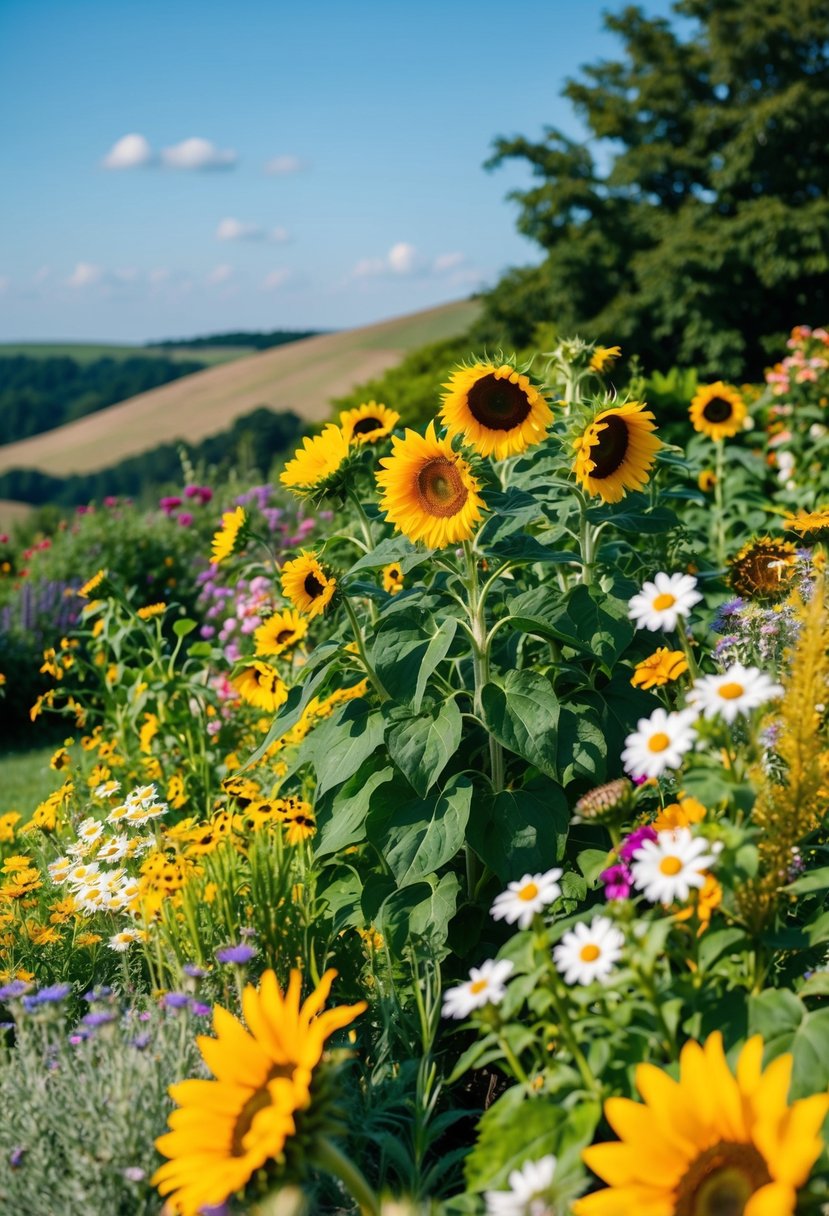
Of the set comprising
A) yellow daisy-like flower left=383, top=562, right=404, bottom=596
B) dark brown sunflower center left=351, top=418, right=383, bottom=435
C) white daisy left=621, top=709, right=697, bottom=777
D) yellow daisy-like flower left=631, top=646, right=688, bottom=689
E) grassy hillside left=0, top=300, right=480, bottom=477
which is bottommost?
yellow daisy-like flower left=631, top=646, right=688, bottom=689

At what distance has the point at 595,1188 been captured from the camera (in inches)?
78.8

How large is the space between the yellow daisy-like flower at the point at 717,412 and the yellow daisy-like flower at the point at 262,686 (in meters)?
2.42

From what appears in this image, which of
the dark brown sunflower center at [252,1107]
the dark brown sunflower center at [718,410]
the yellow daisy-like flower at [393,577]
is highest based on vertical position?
the dark brown sunflower center at [718,410]

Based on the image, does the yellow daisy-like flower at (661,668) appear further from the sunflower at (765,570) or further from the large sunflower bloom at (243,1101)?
the large sunflower bloom at (243,1101)

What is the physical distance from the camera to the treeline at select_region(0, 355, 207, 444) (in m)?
50.9

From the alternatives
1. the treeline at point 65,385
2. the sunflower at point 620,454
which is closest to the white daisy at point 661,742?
the sunflower at point 620,454

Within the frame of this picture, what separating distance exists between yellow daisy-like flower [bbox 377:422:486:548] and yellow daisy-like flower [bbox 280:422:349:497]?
13cm

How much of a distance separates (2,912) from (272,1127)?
179 cm

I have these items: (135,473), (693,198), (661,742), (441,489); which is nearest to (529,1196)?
(661,742)

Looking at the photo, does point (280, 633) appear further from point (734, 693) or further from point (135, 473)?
point (135, 473)

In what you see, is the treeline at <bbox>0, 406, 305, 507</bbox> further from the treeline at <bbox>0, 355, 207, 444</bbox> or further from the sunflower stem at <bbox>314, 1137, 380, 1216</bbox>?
the sunflower stem at <bbox>314, 1137, 380, 1216</bbox>

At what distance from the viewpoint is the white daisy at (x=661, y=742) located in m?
1.58

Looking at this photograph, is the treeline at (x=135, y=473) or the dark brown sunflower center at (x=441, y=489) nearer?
the dark brown sunflower center at (x=441, y=489)

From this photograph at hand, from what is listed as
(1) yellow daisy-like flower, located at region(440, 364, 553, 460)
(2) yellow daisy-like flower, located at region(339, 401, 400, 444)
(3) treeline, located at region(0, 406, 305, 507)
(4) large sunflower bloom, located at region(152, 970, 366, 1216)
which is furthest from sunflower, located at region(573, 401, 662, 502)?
(3) treeline, located at region(0, 406, 305, 507)
